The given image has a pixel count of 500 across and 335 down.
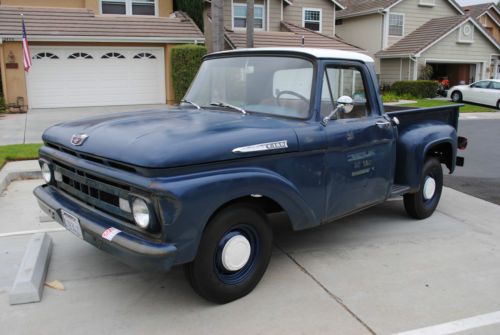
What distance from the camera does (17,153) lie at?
8781 millimetres

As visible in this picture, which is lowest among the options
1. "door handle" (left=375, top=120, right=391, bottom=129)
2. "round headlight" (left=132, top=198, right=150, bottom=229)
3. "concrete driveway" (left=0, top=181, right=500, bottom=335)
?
"concrete driveway" (left=0, top=181, right=500, bottom=335)

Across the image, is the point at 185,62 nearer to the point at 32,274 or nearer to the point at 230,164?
the point at 32,274

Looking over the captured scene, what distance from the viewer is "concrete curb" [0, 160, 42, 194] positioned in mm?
7184

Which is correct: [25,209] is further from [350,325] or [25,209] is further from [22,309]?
[350,325]

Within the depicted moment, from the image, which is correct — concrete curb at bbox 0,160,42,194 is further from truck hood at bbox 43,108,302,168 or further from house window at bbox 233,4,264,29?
house window at bbox 233,4,264,29

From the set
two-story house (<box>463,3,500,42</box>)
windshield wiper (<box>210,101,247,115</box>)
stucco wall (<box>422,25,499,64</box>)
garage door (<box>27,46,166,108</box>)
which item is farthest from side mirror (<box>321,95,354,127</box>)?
two-story house (<box>463,3,500,42</box>)

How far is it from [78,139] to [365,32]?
2869 cm

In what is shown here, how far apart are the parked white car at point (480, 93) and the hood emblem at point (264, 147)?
74.1ft

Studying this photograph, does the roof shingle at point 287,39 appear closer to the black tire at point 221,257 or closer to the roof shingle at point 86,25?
the roof shingle at point 86,25

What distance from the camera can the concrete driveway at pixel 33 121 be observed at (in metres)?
11.4

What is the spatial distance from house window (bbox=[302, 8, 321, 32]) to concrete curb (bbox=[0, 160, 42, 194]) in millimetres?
20565

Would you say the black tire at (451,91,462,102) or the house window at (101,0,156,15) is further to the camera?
the black tire at (451,91,462,102)

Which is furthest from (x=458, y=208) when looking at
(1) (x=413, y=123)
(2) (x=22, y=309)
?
(2) (x=22, y=309)

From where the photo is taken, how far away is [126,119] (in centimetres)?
404
